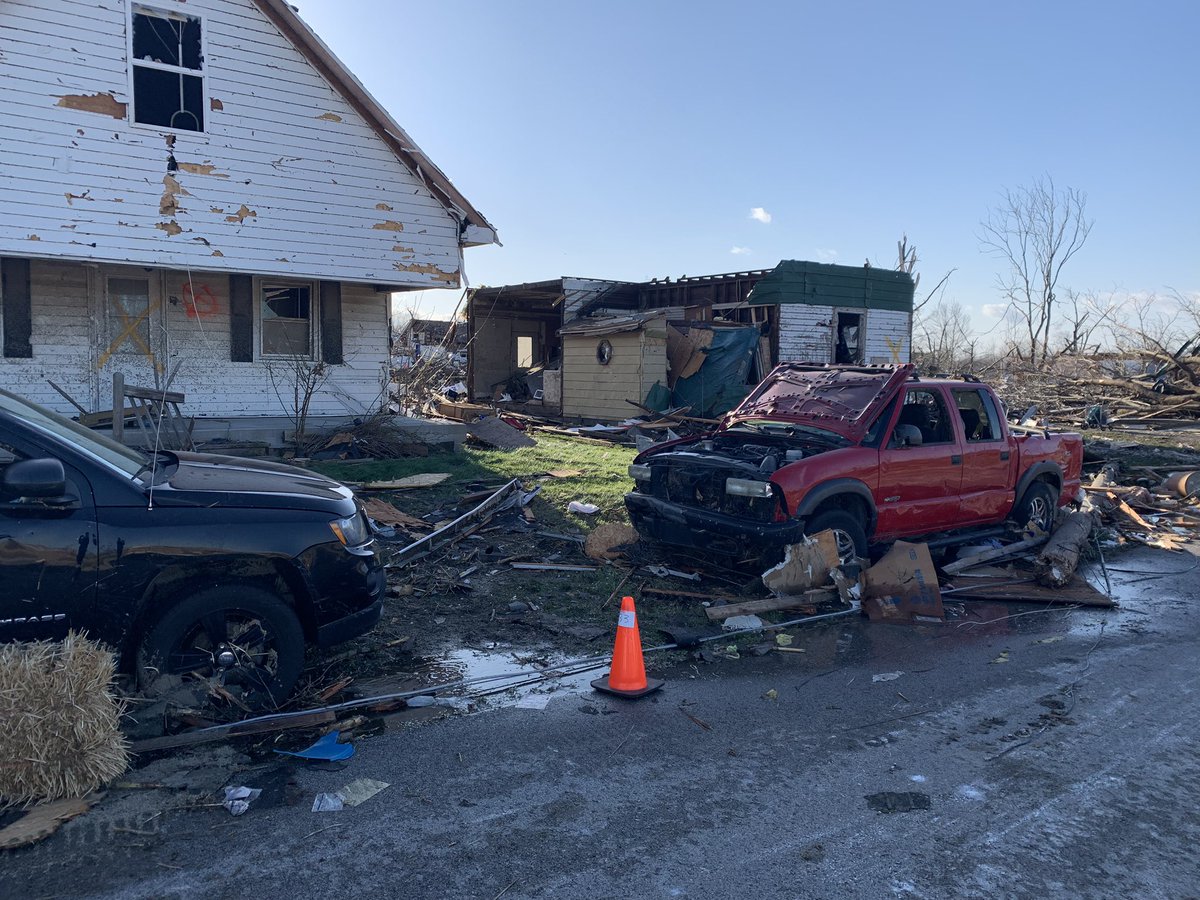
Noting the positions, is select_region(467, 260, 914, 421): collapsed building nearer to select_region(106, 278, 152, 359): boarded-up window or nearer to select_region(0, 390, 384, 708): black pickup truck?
select_region(106, 278, 152, 359): boarded-up window

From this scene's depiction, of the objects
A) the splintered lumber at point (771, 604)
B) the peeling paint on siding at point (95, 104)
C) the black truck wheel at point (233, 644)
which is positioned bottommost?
the splintered lumber at point (771, 604)

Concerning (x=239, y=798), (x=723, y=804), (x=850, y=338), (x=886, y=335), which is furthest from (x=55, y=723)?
(x=886, y=335)

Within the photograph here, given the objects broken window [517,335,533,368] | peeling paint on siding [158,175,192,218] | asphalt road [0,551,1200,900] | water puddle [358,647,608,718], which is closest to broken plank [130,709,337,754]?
asphalt road [0,551,1200,900]

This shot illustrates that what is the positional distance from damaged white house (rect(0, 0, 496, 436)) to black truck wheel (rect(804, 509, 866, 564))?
348 inches

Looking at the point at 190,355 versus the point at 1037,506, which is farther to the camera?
the point at 190,355

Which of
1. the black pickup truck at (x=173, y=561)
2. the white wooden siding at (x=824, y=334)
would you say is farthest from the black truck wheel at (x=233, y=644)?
the white wooden siding at (x=824, y=334)

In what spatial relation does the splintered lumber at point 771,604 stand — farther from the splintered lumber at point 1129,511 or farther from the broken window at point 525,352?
the broken window at point 525,352

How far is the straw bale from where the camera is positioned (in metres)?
3.77

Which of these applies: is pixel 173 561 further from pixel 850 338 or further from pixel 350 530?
pixel 850 338

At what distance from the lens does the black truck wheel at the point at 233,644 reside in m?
4.51

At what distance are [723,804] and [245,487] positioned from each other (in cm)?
304

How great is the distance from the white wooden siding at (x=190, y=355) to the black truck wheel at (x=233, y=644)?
10.0 metres

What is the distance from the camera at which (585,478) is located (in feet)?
40.6

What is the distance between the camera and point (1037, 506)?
973 centimetres
